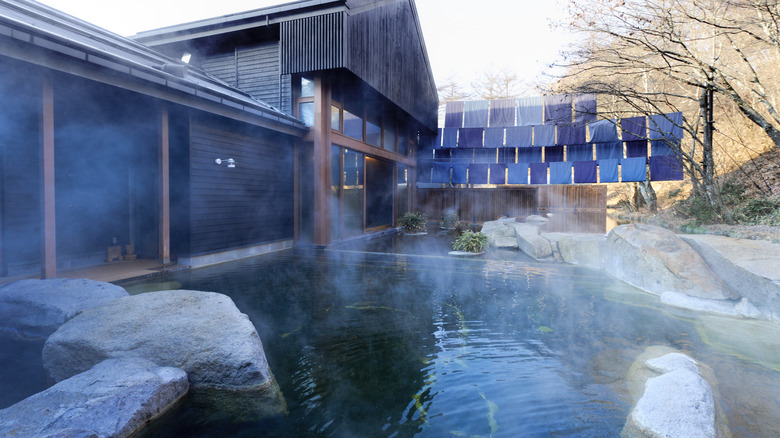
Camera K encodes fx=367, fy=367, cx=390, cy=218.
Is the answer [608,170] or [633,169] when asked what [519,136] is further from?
[633,169]

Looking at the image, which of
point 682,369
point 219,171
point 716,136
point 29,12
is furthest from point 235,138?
point 716,136

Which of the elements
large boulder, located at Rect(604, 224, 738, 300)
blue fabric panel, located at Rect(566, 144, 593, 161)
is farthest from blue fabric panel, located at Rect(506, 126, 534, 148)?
large boulder, located at Rect(604, 224, 738, 300)

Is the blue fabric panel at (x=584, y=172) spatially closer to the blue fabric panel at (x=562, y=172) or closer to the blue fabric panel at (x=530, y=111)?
the blue fabric panel at (x=562, y=172)

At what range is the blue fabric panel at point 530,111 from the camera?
18.1 meters

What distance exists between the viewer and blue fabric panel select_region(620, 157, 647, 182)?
1562 cm

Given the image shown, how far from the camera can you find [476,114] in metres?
19.0

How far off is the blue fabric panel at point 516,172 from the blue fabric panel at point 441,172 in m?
2.81

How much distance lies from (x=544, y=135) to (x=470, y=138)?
11.5 feet

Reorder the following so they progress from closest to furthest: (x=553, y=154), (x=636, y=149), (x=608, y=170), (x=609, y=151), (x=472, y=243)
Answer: (x=472, y=243) → (x=608, y=170) → (x=636, y=149) → (x=609, y=151) → (x=553, y=154)

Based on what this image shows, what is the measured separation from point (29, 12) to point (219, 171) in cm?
323

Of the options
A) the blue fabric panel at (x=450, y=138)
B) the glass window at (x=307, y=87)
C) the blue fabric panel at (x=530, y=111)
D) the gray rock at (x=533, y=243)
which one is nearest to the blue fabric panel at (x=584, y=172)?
the blue fabric panel at (x=530, y=111)

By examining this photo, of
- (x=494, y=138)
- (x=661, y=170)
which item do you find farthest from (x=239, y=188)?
(x=661, y=170)

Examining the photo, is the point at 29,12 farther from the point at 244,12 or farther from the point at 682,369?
the point at 682,369

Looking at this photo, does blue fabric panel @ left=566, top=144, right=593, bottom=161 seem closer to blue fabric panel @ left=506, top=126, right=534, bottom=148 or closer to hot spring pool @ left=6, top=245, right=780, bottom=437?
blue fabric panel @ left=506, top=126, right=534, bottom=148
